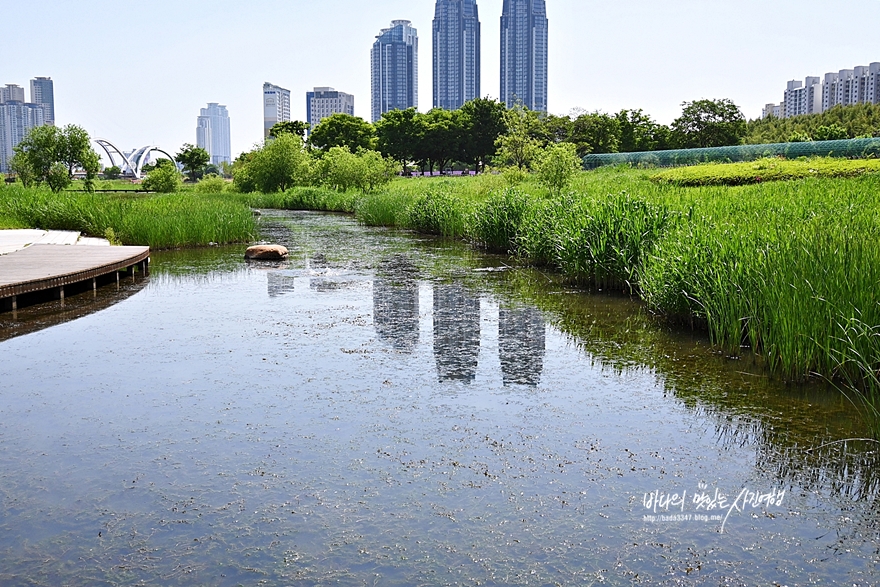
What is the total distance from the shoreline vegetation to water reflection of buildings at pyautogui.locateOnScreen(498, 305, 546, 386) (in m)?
1.43

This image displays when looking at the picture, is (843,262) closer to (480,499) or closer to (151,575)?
(480,499)

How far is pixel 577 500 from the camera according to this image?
13.7 feet

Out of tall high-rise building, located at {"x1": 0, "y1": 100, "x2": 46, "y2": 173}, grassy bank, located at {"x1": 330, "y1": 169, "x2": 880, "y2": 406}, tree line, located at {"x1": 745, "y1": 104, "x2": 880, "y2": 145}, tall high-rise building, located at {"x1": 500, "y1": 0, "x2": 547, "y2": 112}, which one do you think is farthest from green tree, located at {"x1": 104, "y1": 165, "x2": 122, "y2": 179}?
tall high-rise building, located at {"x1": 500, "y1": 0, "x2": 547, "y2": 112}

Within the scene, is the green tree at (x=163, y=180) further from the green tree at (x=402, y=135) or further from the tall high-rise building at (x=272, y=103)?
the tall high-rise building at (x=272, y=103)

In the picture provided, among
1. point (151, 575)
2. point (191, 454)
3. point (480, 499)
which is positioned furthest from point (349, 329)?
point (151, 575)

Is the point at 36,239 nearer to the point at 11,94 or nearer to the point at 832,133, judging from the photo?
the point at 832,133

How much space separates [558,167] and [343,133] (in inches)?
1590

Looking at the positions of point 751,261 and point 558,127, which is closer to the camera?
point 751,261

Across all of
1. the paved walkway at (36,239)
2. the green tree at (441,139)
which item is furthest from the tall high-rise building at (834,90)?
the paved walkway at (36,239)

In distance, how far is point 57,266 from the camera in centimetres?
1109

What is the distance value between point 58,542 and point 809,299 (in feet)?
17.2

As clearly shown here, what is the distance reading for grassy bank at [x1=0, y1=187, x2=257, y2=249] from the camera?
1691 centimetres

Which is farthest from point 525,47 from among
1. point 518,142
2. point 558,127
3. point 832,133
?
point 518,142

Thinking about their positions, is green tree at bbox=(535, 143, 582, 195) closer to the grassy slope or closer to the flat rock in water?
the grassy slope
